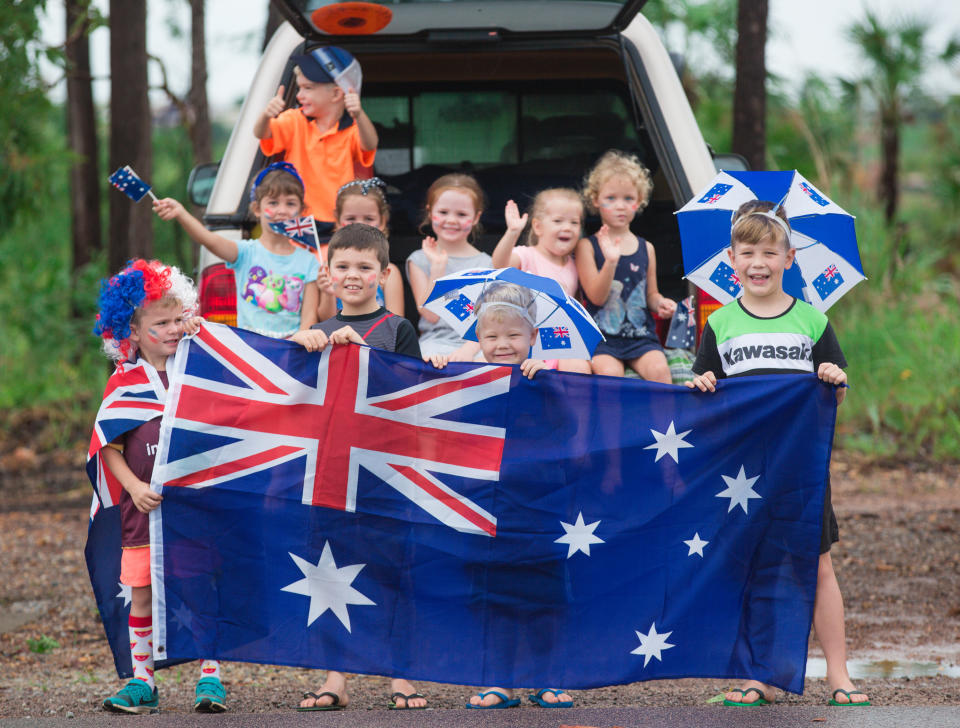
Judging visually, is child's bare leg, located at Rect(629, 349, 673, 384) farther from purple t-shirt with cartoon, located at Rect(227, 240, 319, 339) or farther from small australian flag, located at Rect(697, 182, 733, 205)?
purple t-shirt with cartoon, located at Rect(227, 240, 319, 339)

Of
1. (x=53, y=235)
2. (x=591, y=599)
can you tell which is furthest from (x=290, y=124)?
(x=53, y=235)

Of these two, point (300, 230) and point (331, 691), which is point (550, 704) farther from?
point (300, 230)

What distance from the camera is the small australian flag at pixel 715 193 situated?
14.8 ft

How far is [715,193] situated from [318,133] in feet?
6.44

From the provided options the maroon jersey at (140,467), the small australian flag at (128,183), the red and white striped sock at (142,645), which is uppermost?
the small australian flag at (128,183)

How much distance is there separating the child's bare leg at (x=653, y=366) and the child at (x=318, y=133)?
5.07ft

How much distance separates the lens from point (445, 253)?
5.09 metres

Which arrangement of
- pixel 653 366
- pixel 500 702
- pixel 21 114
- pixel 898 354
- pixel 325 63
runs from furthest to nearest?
pixel 898 354 < pixel 21 114 < pixel 325 63 < pixel 653 366 < pixel 500 702

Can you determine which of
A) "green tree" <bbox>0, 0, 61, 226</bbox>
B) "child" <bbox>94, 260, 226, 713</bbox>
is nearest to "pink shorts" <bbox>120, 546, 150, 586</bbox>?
"child" <bbox>94, 260, 226, 713</bbox>

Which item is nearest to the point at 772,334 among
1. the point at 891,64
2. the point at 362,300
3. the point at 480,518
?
the point at 480,518

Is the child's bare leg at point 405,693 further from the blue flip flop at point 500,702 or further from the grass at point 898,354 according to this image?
the grass at point 898,354

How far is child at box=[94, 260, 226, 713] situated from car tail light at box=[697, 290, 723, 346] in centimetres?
195

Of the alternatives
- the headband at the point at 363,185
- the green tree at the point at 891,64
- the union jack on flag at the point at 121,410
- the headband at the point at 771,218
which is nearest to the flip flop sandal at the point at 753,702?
the headband at the point at 771,218

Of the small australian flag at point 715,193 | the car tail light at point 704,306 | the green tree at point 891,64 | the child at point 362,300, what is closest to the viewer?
the child at point 362,300
